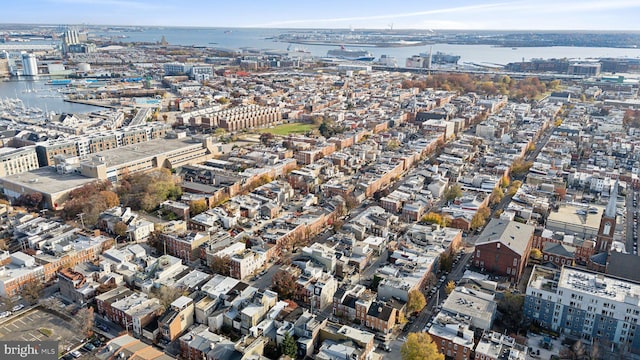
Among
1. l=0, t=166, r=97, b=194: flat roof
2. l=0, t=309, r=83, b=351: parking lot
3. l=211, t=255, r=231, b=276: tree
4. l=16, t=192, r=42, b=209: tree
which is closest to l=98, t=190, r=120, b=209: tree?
l=0, t=166, r=97, b=194: flat roof

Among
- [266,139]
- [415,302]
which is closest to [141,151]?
[266,139]

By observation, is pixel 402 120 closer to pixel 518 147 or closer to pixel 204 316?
pixel 518 147

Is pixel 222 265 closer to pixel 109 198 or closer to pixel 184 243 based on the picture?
pixel 184 243

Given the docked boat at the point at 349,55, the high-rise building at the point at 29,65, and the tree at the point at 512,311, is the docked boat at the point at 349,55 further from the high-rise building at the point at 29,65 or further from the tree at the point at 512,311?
the tree at the point at 512,311

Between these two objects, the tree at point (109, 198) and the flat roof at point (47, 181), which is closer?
the tree at point (109, 198)

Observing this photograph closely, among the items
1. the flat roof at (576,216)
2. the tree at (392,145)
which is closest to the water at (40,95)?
the tree at (392,145)

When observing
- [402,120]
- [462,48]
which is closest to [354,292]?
[402,120]

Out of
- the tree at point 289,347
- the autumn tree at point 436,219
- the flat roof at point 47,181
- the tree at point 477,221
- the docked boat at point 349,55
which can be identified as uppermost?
the docked boat at point 349,55
